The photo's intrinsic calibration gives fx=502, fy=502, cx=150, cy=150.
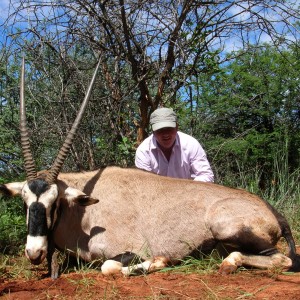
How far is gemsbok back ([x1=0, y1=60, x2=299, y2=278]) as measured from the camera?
14.7ft

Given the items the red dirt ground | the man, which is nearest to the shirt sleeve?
the man

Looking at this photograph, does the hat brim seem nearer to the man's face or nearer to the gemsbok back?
the man's face

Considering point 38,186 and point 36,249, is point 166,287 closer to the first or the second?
point 36,249

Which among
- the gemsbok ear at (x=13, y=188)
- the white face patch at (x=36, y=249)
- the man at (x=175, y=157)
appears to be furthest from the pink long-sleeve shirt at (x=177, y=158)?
the white face patch at (x=36, y=249)

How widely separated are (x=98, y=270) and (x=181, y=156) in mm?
2042

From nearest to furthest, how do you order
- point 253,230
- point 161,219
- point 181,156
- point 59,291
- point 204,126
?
point 59,291 → point 253,230 → point 161,219 → point 181,156 → point 204,126

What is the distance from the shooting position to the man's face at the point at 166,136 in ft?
19.5

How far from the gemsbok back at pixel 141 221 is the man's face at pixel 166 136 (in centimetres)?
88

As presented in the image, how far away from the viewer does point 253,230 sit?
4.55 meters

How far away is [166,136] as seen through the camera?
5980 mm

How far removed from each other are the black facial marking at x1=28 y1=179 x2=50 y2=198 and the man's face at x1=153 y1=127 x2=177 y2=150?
1.78 meters

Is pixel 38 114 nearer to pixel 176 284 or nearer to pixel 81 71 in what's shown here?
pixel 81 71

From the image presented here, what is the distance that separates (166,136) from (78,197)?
162 cm

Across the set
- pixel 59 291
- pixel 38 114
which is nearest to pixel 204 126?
pixel 38 114
